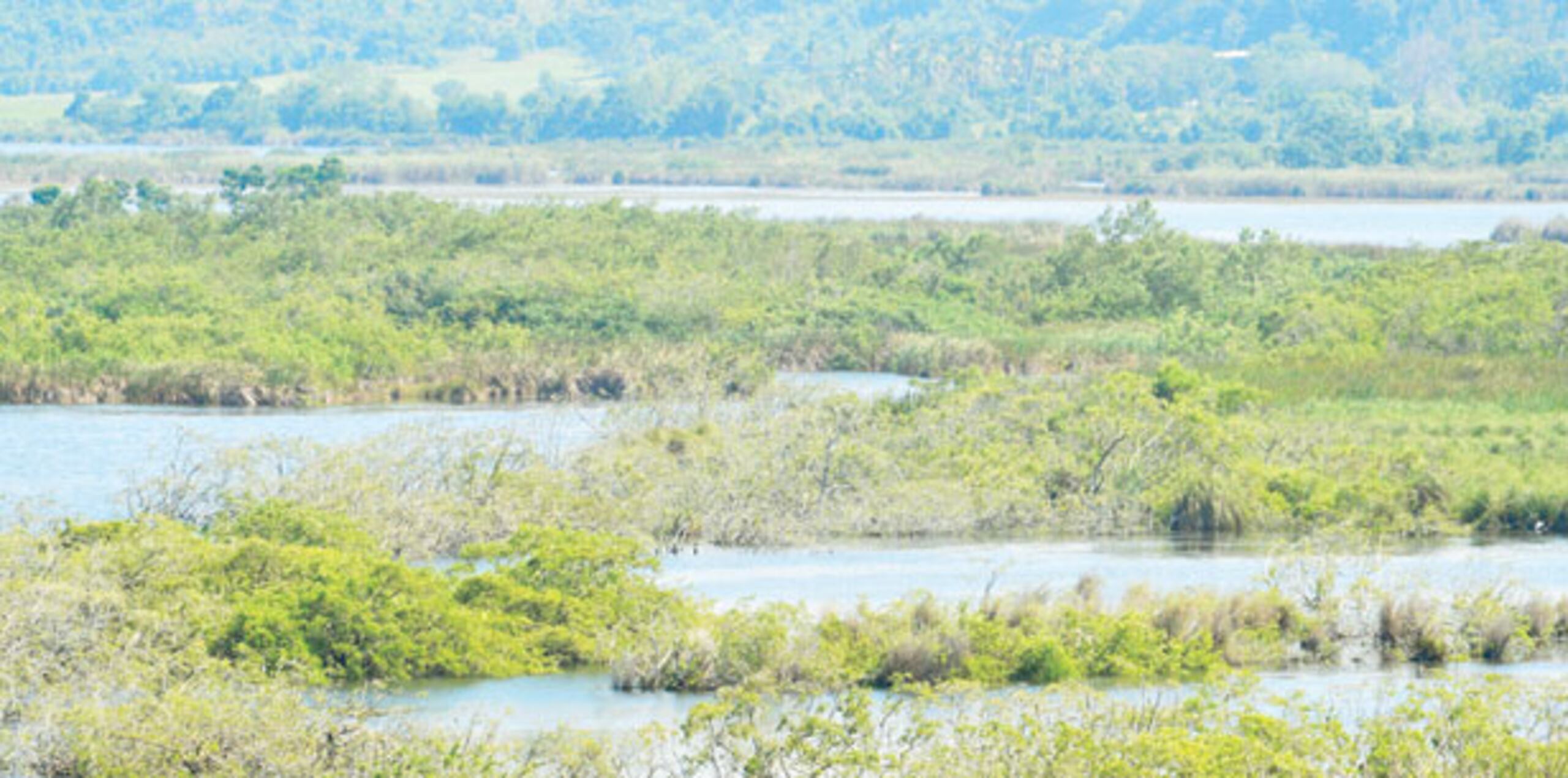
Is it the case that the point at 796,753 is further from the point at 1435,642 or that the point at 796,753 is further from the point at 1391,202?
the point at 1391,202

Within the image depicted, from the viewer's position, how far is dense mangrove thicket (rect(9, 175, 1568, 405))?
49.5 metres

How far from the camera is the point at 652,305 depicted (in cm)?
5819

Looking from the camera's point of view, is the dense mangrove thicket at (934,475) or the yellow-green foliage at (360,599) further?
the dense mangrove thicket at (934,475)

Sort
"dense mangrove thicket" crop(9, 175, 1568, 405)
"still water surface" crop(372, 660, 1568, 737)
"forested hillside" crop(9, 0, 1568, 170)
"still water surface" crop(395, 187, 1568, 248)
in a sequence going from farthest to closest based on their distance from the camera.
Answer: "forested hillside" crop(9, 0, 1568, 170) → "still water surface" crop(395, 187, 1568, 248) → "dense mangrove thicket" crop(9, 175, 1568, 405) → "still water surface" crop(372, 660, 1568, 737)

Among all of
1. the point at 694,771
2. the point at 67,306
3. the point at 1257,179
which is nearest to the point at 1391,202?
the point at 1257,179

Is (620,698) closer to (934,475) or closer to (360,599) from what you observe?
(360,599)

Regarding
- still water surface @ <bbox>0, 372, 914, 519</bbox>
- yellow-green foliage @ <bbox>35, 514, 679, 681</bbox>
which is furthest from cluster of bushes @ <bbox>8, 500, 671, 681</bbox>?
still water surface @ <bbox>0, 372, 914, 519</bbox>

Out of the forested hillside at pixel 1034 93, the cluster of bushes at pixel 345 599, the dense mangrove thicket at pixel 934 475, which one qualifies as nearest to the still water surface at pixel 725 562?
the cluster of bushes at pixel 345 599

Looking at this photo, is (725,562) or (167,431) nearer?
(725,562)

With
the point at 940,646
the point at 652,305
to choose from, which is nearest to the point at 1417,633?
the point at 940,646

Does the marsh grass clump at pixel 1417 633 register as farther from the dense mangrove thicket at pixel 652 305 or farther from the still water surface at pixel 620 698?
the dense mangrove thicket at pixel 652 305

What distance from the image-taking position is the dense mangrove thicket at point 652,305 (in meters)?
49.5

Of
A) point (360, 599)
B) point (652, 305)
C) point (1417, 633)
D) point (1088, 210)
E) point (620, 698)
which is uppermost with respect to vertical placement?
point (360, 599)

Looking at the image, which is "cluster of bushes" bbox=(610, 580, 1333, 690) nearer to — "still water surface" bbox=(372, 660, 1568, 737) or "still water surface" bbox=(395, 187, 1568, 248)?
"still water surface" bbox=(372, 660, 1568, 737)
